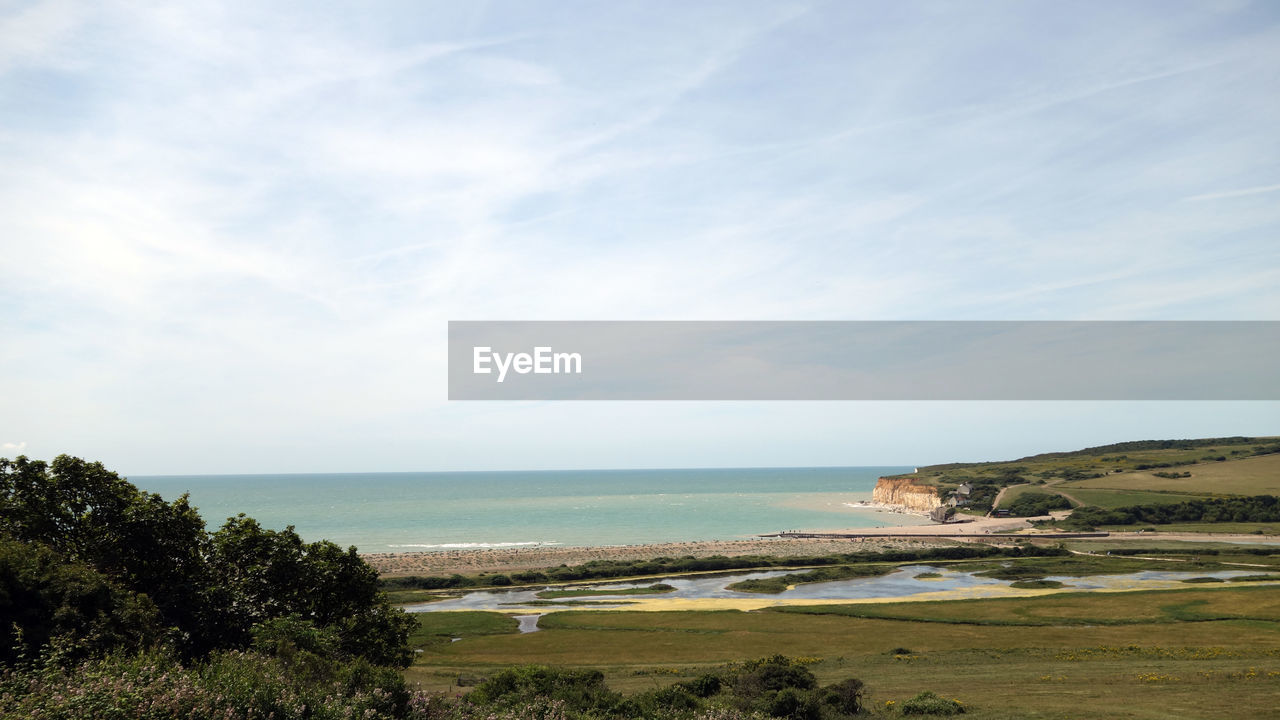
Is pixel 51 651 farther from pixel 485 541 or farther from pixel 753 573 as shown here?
pixel 485 541

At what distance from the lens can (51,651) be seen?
16312 mm

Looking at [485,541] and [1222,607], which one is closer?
[1222,607]

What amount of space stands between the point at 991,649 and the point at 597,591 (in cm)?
4252

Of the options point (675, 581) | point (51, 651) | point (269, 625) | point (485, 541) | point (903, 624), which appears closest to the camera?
point (51, 651)

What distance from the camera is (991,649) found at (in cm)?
4206

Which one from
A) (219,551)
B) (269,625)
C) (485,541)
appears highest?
(219,551)

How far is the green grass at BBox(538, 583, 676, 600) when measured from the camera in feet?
240

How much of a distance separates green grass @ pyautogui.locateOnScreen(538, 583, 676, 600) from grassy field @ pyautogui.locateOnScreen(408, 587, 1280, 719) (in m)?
12.0

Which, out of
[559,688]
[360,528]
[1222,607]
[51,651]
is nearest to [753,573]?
[1222,607]

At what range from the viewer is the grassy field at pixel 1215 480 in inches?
5960

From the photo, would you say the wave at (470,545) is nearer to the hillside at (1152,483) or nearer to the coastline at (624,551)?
the coastline at (624,551)

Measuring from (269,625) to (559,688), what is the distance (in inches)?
381

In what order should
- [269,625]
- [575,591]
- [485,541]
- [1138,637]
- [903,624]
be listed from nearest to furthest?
[269,625], [1138,637], [903,624], [575,591], [485,541]

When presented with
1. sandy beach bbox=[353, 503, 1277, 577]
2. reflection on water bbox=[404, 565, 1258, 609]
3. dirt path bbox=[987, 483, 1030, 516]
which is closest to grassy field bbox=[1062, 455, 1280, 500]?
dirt path bbox=[987, 483, 1030, 516]
